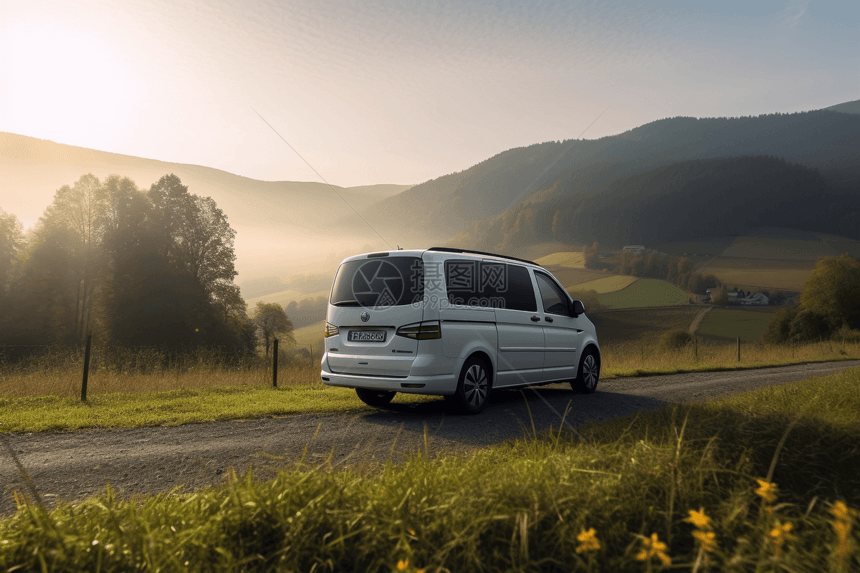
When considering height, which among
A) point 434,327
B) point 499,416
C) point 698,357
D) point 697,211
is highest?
point 697,211

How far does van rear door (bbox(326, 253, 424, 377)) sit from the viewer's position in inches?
273

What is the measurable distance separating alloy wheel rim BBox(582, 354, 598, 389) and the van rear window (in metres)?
4.18

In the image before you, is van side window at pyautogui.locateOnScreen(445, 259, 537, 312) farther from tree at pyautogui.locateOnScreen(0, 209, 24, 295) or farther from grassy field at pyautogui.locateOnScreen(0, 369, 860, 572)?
tree at pyautogui.locateOnScreen(0, 209, 24, 295)

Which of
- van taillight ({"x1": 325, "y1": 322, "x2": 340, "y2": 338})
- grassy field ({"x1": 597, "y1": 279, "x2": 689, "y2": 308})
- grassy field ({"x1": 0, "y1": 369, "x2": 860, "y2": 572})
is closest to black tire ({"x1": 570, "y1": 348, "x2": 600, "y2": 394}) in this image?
van taillight ({"x1": 325, "y1": 322, "x2": 340, "y2": 338})

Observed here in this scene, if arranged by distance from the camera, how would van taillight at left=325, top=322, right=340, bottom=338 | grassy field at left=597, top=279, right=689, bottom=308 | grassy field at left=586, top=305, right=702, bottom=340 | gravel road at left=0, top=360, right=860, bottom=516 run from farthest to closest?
grassy field at left=597, top=279, right=689, bottom=308
grassy field at left=586, top=305, right=702, bottom=340
van taillight at left=325, top=322, right=340, bottom=338
gravel road at left=0, top=360, right=860, bottom=516

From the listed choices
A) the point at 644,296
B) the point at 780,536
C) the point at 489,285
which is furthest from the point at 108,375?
the point at 644,296

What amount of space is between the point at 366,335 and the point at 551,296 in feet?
11.5

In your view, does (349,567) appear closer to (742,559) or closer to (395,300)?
(742,559)

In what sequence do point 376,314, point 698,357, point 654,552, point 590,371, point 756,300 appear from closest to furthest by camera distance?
point 654,552, point 376,314, point 590,371, point 698,357, point 756,300

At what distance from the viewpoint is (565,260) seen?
88.1 m

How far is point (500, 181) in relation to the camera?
184 m

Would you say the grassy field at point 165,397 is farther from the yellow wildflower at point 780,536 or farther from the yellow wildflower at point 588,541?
the yellow wildflower at point 780,536

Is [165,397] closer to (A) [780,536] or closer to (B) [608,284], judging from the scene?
(A) [780,536]

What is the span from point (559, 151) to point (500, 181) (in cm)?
2847
